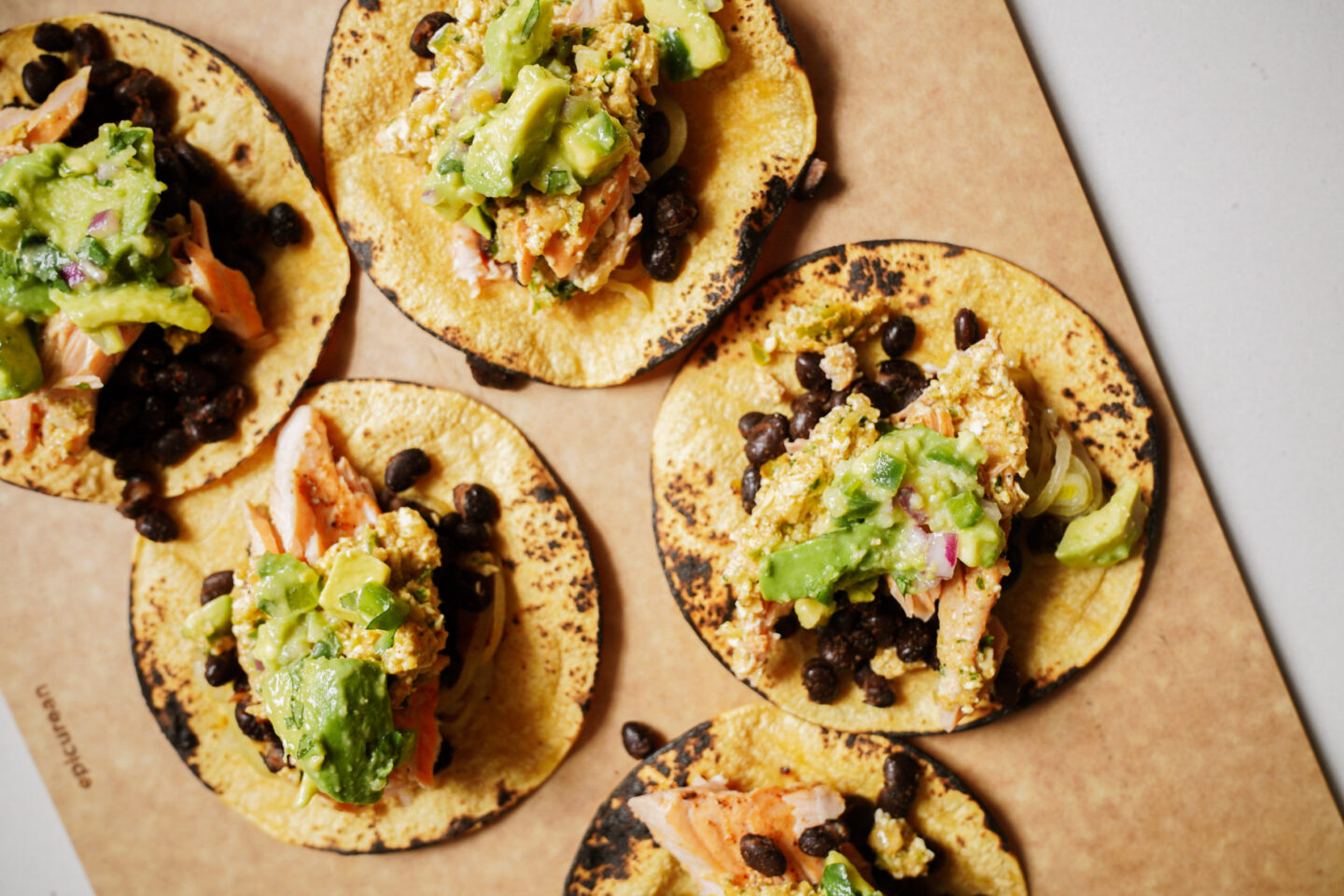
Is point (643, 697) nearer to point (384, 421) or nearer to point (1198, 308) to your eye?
point (384, 421)

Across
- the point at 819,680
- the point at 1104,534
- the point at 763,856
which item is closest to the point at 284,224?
the point at 819,680

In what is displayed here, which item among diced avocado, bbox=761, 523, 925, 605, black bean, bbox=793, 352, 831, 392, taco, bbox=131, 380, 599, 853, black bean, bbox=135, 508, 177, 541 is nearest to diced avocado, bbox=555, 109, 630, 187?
black bean, bbox=793, 352, 831, 392

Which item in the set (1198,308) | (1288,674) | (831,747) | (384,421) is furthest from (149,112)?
(1288,674)

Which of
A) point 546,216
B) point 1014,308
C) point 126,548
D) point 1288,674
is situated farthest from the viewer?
point 126,548

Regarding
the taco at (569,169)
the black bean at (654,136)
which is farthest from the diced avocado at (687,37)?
the black bean at (654,136)

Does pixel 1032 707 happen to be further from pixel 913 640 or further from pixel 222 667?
pixel 222 667
